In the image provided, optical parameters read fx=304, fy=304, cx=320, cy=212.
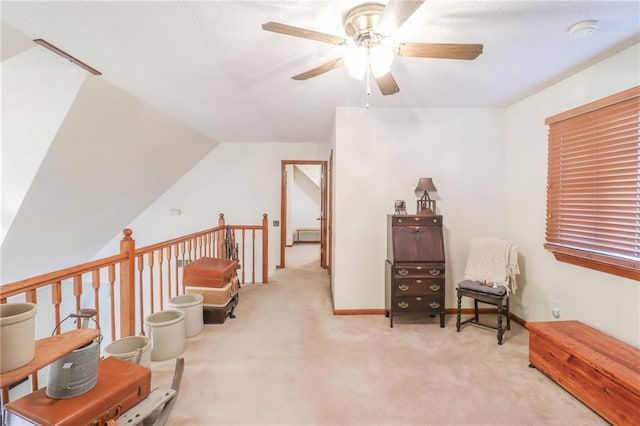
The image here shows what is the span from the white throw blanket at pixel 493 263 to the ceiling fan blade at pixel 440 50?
2.03m

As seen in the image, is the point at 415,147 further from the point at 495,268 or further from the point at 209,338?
the point at 209,338

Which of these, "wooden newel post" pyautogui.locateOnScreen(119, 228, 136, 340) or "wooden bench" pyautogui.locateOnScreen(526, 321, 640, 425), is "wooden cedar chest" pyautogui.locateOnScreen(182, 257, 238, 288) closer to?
"wooden newel post" pyautogui.locateOnScreen(119, 228, 136, 340)

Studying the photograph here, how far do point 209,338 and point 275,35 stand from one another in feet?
8.45

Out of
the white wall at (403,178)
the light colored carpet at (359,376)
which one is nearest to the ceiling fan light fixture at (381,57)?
the white wall at (403,178)

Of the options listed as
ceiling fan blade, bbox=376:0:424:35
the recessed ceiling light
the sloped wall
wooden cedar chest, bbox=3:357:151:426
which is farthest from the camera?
the sloped wall

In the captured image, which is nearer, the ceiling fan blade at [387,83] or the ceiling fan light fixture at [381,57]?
the ceiling fan light fixture at [381,57]

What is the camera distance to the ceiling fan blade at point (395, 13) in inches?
47.8

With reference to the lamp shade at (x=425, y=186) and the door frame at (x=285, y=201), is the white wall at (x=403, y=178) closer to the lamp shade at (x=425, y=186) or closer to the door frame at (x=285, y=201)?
the lamp shade at (x=425, y=186)

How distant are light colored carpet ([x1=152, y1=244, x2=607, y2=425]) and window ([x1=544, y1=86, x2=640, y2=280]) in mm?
994

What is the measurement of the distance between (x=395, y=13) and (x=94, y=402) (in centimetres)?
224

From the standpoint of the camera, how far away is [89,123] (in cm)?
281

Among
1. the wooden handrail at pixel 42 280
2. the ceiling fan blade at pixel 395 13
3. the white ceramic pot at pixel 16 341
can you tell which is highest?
the ceiling fan blade at pixel 395 13

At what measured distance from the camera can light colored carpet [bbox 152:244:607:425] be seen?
72.4 inches

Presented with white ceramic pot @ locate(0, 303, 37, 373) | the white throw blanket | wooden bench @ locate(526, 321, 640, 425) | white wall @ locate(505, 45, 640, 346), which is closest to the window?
white wall @ locate(505, 45, 640, 346)
